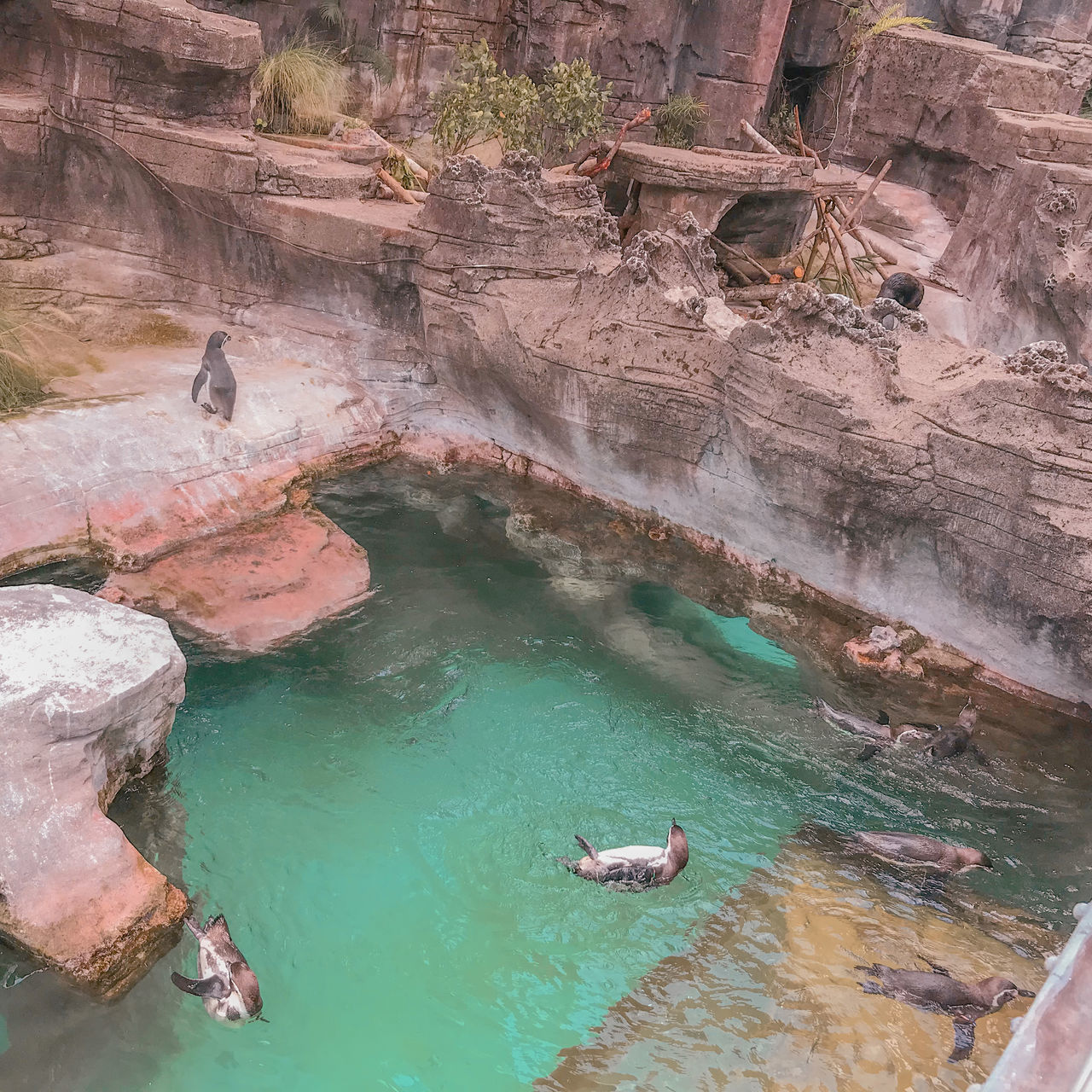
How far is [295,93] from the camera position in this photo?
34.0 ft

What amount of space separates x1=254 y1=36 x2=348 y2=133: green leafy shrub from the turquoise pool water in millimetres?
5202

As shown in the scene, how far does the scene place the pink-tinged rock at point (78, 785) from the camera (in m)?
4.36

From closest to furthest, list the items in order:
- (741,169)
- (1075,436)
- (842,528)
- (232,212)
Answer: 1. (1075,436)
2. (842,528)
3. (232,212)
4. (741,169)

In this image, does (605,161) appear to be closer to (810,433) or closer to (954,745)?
(810,433)

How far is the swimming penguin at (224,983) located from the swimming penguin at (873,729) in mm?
3857

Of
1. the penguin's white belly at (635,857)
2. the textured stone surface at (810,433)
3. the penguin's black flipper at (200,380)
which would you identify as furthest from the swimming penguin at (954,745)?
the penguin's black flipper at (200,380)

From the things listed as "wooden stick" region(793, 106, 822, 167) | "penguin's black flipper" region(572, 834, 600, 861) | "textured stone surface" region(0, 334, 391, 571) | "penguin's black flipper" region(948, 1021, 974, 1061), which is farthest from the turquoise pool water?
"wooden stick" region(793, 106, 822, 167)

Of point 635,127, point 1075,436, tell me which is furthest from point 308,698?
point 635,127

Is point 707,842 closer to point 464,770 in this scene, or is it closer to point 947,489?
point 464,770

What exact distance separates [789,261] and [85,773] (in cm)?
1106

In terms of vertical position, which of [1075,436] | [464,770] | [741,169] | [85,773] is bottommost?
[464,770]

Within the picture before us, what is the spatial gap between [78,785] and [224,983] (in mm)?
1156

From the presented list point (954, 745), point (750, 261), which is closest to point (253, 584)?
point (954, 745)

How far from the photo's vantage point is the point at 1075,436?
20.4 feet
